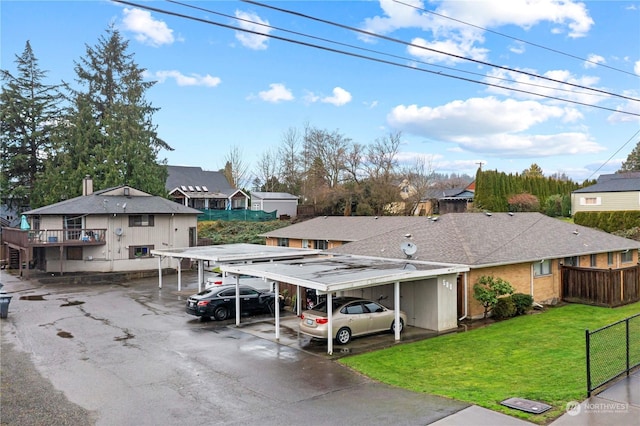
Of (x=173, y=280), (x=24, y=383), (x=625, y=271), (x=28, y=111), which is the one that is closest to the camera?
(x=24, y=383)

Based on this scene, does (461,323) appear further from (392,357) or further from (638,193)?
(638,193)

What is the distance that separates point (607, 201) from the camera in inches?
1961

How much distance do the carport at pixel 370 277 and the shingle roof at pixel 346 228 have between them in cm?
1065

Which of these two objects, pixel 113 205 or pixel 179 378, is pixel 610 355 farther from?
pixel 113 205

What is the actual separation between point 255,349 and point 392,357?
449cm

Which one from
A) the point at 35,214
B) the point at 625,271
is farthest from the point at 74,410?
the point at 35,214

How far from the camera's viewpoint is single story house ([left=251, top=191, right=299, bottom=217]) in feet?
215

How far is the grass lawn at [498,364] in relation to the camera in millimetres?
10453

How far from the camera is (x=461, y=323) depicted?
737 inches

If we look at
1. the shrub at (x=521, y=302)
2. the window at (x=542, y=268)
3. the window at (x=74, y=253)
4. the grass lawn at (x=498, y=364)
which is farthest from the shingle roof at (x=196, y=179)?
the grass lawn at (x=498, y=364)

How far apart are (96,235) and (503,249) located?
1197 inches

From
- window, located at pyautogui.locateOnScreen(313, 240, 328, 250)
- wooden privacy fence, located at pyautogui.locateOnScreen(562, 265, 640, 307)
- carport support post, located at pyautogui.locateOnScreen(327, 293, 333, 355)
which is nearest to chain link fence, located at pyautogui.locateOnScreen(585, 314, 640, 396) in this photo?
wooden privacy fence, located at pyautogui.locateOnScreen(562, 265, 640, 307)

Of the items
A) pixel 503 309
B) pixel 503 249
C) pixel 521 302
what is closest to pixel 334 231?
pixel 503 249

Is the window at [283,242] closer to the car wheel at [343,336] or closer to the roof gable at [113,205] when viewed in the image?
the roof gable at [113,205]
